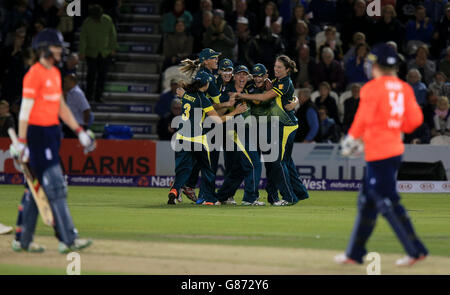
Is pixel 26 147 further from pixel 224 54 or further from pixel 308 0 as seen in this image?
pixel 308 0

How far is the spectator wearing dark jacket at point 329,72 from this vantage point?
987 inches

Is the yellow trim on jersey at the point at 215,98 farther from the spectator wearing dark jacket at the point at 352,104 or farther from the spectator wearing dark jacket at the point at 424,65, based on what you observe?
the spectator wearing dark jacket at the point at 424,65

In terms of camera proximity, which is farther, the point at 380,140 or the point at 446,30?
the point at 446,30

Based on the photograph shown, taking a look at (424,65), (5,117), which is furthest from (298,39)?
(5,117)

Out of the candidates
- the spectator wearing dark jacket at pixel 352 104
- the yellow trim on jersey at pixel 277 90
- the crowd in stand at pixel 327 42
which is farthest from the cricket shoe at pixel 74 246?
the spectator wearing dark jacket at pixel 352 104

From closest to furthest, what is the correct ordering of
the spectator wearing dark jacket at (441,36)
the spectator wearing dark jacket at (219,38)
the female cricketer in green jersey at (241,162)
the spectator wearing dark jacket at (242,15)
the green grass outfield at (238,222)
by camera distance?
the green grass outfield at (238,222)
the female cricketer in green jersey at (241,162)
the spectator wearing dark jacket at (219,38)
the spectator wearing dark jacket at (441,36)
the spectator wearing dark jacket at (242,15)

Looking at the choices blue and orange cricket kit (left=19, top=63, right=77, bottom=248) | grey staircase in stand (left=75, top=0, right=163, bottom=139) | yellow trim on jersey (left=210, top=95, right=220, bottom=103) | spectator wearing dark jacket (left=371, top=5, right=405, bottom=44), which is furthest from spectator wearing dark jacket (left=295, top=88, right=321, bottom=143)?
blue and orange cricket kit (left=19, top=63, right=77, bottom=248)

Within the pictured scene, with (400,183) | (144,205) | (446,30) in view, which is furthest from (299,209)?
(446,30)

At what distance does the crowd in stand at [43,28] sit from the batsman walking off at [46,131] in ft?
44.8

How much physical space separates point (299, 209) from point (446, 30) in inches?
454

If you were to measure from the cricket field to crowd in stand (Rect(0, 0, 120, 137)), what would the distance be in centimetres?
697

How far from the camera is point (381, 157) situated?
9297mm

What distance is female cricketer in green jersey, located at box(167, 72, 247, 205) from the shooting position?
1664 centimetres

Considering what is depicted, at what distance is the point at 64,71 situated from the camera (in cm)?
2473
